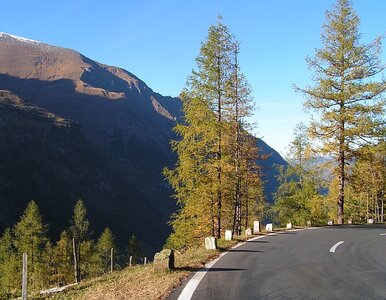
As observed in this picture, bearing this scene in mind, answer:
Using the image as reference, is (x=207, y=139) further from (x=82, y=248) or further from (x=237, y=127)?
(x=82, y=248)

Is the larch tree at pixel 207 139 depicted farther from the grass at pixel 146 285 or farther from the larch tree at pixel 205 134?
the grass at pixel 146 285

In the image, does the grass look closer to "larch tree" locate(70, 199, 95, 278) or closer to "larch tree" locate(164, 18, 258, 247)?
"larch tree" locate(164, 18, 258, 247)

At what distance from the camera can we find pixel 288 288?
22.9ft

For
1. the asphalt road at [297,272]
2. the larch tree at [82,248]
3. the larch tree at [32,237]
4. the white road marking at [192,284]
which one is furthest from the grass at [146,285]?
the larch tree at [82,248]

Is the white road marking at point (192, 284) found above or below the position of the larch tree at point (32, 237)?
above

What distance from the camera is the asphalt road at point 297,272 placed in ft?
21.9

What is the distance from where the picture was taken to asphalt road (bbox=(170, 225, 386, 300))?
263 inches

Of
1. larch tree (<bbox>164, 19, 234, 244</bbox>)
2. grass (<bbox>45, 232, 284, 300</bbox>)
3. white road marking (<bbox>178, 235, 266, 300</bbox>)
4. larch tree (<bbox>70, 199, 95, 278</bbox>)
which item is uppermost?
larch tree (<bbox>164, 19, 234, 244</bbox>)

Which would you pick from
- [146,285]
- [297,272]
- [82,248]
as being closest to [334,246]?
[297,272]

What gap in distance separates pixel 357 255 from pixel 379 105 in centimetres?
1322

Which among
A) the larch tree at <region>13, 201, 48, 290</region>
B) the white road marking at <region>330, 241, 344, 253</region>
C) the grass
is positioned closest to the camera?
the grass

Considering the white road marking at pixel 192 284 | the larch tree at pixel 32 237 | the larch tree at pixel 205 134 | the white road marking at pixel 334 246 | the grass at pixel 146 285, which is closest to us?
the white road marking at pixel 192 284

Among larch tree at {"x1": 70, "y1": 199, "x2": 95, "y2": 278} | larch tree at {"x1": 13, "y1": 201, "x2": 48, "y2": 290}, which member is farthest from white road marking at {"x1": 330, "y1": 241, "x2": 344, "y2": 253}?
larch tree at {"x1": 70, "y1": 199, "x2": 95, "y2": 278}

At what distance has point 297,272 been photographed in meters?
8.27
